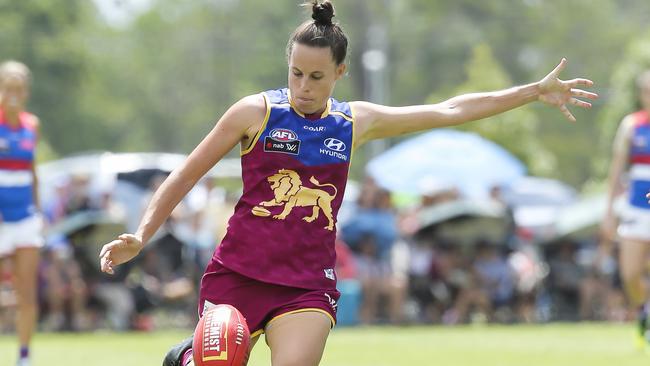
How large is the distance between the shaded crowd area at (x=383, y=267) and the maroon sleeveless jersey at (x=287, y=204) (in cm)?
1144

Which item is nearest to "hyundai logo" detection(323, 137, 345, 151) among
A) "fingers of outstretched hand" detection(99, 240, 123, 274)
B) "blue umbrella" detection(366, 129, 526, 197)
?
"fingers of outstretched hand" detection(99, 240, 123, 274)

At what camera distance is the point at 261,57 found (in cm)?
6012

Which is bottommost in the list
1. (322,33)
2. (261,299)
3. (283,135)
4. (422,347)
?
(422,347)

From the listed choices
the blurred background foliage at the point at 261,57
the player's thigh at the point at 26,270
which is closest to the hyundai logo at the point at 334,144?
the player's thigh at the point at 26,270

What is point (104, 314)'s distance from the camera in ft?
58.4

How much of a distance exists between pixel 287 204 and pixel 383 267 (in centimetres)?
1222

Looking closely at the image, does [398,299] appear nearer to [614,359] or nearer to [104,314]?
[104,314]

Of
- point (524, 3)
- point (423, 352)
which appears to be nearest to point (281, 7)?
point (524, 3)

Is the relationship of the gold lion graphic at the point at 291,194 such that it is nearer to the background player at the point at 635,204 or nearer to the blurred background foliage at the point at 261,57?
the background player at the point at 635,204

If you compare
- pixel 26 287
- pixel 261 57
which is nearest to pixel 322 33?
pixel 26 287

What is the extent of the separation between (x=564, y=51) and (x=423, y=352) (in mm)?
50978

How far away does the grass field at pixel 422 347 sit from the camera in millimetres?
11648

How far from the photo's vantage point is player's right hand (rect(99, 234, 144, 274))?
5.89 meters

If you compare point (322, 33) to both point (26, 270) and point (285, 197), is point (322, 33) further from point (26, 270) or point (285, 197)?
point (26, 270)
